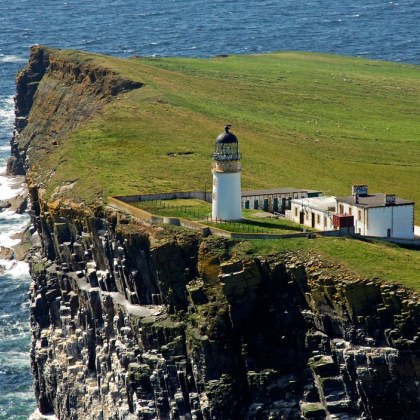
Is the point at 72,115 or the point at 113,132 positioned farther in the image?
the point at 72,115

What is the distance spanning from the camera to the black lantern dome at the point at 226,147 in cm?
11281

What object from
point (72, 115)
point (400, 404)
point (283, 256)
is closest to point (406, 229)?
point (283, 256)

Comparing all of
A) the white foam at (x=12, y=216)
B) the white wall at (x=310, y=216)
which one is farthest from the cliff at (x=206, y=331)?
the white foam at (x=12, y=216)

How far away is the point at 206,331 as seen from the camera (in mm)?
104125

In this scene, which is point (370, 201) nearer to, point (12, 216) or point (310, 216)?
point (310, 216)

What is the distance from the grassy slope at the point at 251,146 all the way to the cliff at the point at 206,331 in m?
3.16

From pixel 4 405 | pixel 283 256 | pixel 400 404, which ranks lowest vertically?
pixel 4 405

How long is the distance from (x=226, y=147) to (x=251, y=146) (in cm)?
4443

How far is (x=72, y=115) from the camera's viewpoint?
16812 cm

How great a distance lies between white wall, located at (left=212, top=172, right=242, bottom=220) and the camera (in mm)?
114125

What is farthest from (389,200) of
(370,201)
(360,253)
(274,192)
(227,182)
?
(274,192)

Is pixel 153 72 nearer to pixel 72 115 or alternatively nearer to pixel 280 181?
pixel 72 115

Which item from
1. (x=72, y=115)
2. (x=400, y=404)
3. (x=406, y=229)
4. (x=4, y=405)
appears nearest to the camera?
(x=400, y=404)

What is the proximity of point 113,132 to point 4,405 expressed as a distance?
29.5m
